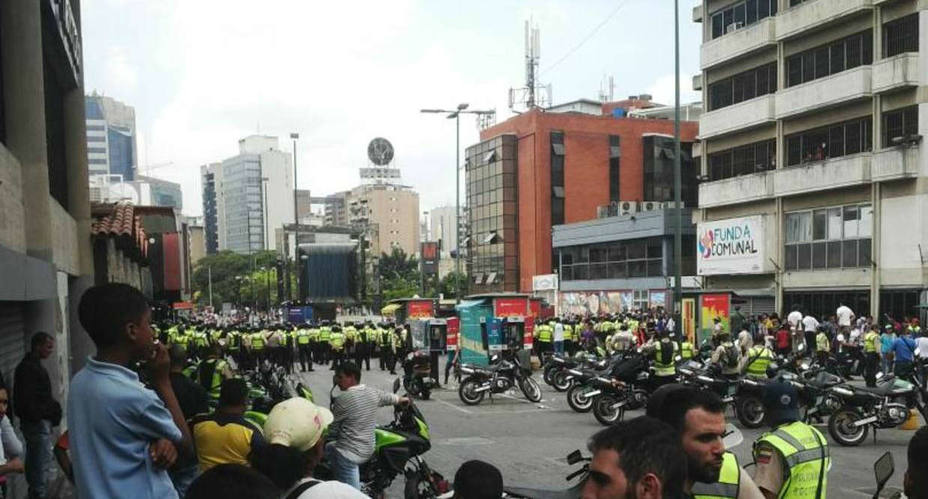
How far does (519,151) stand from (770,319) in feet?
127

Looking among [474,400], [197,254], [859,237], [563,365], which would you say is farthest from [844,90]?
[197,254]

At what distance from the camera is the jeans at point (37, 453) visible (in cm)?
746

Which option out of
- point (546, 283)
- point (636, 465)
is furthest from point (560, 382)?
point (546, 283)

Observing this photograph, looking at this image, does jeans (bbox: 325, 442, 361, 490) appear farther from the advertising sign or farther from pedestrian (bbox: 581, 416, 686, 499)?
the advertising sign

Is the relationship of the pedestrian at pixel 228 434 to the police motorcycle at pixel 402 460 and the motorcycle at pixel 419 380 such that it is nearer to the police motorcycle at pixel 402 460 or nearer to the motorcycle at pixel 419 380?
the police motorcycle at pixel 402 460

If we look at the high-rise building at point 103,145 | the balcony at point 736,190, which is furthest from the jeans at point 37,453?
the high-rise building at point 103,145

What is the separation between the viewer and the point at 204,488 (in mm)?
2092

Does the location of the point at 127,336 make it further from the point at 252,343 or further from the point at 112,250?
the point at 252,343

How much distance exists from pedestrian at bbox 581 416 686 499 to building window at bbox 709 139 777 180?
35160 millimetres

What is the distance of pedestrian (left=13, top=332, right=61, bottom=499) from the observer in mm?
7273

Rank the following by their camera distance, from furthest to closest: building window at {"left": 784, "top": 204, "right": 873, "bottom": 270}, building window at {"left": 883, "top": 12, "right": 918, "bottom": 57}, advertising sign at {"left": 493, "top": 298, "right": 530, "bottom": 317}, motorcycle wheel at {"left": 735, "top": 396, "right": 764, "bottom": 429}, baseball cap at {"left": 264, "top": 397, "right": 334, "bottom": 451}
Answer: building window at {"left": 784, "top": 204, "right": 873, "bottom": 270}, building window at {"left": 883, "top": 12, "right": 918, "bottom": 57}, advertising sign at {"left": 493, "top": 298, "right": 530, "bottom": 317}, motorcycle wheel at {"left": 735, "top": 396, "right": 764, "bottom": 429}, baseball cap at {"left": 264, "top": 397, "right": 334, "bottom": 451}

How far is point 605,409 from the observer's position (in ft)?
45.2

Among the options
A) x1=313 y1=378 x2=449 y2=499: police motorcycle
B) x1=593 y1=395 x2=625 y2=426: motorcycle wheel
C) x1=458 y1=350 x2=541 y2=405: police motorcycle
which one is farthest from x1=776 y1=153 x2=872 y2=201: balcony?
x1=313 y1=378 x2=449 y2=499: police motorcycle

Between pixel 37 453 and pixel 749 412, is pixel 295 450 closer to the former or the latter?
pixel 37 453
